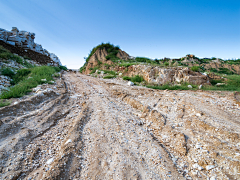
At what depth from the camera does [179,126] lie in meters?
3.35

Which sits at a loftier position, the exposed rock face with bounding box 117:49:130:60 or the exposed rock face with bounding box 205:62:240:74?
the exposed rock face with bounding box 117:49:130:60

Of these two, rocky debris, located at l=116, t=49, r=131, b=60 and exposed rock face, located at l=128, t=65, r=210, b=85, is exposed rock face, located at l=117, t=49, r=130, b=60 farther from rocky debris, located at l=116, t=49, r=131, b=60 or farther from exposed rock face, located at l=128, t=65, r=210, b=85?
exposed rock face, located at l=128, t=65, r=210, b=85

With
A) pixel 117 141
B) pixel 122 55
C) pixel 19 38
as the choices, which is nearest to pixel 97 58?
pixel 122 55

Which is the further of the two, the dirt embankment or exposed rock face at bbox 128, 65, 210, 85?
the dirt embankment

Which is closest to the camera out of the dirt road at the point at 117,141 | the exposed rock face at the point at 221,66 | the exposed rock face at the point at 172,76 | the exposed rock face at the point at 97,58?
the dirt road at the point at 117,141

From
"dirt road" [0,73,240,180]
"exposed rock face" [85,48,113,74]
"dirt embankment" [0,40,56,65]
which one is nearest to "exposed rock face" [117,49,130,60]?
"exposed rock face" [85,48,113,74]

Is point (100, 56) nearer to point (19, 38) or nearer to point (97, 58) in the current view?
point (97, 58)

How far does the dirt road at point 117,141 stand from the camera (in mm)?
1950

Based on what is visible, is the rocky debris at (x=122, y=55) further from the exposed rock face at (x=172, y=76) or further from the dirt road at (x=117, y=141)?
the dirt road at (x=117, y=141)

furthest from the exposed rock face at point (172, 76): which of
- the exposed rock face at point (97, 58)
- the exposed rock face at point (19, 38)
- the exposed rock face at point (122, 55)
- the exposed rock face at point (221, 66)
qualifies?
the exposed rock face at point (221, 66)

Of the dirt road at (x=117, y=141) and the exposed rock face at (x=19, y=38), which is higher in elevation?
the exposed rock face at (x=19, y=38)

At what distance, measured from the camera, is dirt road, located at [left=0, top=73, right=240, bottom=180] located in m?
1.95

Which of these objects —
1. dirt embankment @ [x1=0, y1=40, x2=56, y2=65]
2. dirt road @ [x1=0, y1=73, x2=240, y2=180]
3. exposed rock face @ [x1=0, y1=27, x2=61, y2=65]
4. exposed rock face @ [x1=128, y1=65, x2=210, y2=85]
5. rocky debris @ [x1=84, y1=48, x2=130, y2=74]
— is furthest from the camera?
rocky debris @ [x1=84, y1=48, x2=130, y2=74]

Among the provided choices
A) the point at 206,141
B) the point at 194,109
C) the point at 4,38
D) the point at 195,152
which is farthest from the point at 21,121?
the point at 4,38
